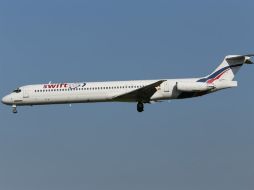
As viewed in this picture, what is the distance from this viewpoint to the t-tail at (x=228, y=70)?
234 feet

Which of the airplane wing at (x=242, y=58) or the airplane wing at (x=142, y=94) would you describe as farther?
the airplane wing at (x=242, y=58)

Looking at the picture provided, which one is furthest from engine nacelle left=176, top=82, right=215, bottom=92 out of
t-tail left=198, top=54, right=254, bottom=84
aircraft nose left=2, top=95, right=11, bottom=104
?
aircraft nose left=2, top=95, right=11, bottom=104

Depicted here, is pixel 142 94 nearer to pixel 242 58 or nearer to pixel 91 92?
pixel 91 92

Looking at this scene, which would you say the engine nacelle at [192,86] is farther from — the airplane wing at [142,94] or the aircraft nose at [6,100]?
the aircraft nose at [6,100]

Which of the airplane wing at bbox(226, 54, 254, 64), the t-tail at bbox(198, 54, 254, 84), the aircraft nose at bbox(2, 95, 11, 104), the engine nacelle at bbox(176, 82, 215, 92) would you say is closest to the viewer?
the engine nacelle at bbox(176, 82, 215, 92)

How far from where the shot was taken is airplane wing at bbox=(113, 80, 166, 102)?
69188 millimetres

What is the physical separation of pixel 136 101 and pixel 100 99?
275cm

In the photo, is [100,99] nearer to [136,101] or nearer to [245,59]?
[136,101]

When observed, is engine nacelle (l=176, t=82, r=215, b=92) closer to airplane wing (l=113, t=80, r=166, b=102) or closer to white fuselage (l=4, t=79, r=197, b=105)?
white fuselage (l=4, t=79, r=197, b=105)

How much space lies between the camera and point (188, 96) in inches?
2785

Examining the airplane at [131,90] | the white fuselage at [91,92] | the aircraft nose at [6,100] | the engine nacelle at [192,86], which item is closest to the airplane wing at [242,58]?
the airplane at [131,90]

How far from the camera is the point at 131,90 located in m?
70.9

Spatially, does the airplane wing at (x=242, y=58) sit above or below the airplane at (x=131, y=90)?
above

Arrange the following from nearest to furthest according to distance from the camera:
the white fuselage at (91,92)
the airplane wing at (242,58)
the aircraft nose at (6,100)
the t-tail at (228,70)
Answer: the white fuselage at (91,92) < the airplane wing at (242,58) < the t-tail at (228,70) < the aircraft nose at (6,100)
